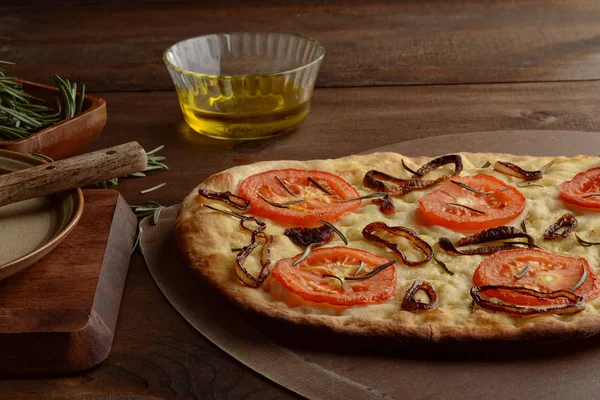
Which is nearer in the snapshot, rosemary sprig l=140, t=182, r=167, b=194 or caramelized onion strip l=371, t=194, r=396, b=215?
caramelized onion strip l=371, t=194, r=396, b=215

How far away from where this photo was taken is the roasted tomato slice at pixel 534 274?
2.08 m

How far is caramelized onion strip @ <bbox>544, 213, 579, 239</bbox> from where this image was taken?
7.70 feet

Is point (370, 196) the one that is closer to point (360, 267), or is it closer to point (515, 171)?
point (360, 267)

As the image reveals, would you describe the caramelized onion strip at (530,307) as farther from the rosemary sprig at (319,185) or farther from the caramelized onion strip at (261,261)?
the rosemary sprig at (319,185)

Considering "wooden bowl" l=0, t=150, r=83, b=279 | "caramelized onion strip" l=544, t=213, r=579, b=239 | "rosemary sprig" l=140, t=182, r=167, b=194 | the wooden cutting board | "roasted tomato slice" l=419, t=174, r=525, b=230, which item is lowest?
"rosemary sprig" l=140, t=182, r=167, b=194

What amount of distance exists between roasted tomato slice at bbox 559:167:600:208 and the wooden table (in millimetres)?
834

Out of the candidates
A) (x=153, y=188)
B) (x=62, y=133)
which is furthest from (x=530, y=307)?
(x=62, y=133)

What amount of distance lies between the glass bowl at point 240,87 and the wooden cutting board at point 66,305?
38.6 inches

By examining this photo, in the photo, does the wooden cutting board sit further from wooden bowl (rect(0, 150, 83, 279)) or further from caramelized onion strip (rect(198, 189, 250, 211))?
caramelized onion strip (rect(198, 189, 250, 211))

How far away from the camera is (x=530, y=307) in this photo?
79.9 inches

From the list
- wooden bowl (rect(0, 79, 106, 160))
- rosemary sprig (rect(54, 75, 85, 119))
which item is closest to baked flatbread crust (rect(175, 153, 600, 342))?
wooden bowl (rect(0, 79, 106, 160))

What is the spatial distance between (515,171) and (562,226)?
1.13ft

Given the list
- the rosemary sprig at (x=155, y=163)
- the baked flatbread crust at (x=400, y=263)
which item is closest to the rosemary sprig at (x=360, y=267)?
the baked flatbread crust at (x=400, y=263)

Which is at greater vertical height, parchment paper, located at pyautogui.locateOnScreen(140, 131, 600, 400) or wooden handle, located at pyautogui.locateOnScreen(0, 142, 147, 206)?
wooden handle, located at pyautogui.locateOnScreen(0, 142, 147, 206)
